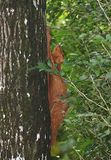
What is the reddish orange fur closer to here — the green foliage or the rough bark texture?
the green foliage

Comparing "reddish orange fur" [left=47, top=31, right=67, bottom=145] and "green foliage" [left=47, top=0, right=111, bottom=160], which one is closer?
"green foliage" [left=47, top=0, right=111, bottom=160]

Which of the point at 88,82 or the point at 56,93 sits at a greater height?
the point at 88,82

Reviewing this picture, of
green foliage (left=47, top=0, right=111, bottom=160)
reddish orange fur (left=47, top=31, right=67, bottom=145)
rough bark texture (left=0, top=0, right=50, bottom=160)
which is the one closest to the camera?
green foliage (left=47, top=0, right=111, bottom=160)

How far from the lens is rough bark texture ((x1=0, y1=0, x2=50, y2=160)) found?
3055mm

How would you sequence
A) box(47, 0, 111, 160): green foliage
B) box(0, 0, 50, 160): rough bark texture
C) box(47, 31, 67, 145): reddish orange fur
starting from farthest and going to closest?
box(47, 31, 67, 145): reddish orange fur → box(0, 0, 50, 160): rough bark texture → box(47, 0, 111, 160): green foliage

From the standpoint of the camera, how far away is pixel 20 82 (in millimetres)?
3092

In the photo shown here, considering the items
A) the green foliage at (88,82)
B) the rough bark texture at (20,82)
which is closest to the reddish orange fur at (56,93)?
the green foliage at (88,82)

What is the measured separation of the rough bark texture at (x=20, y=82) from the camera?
305 centimetres

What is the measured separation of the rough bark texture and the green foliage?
0.21 metres

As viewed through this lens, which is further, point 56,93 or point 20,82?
point 56,93

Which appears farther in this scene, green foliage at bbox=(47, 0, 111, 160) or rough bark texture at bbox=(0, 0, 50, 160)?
rough bark texture at bbox=(0, 0, 50, 160)

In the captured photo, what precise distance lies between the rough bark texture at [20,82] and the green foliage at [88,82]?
21cm

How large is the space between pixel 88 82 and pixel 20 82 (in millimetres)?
479

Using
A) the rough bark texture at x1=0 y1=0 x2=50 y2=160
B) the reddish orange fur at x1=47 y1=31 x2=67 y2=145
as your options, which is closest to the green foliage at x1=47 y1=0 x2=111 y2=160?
the reddish orange fur at x1=47 y1=31 x2=67 y2=145
